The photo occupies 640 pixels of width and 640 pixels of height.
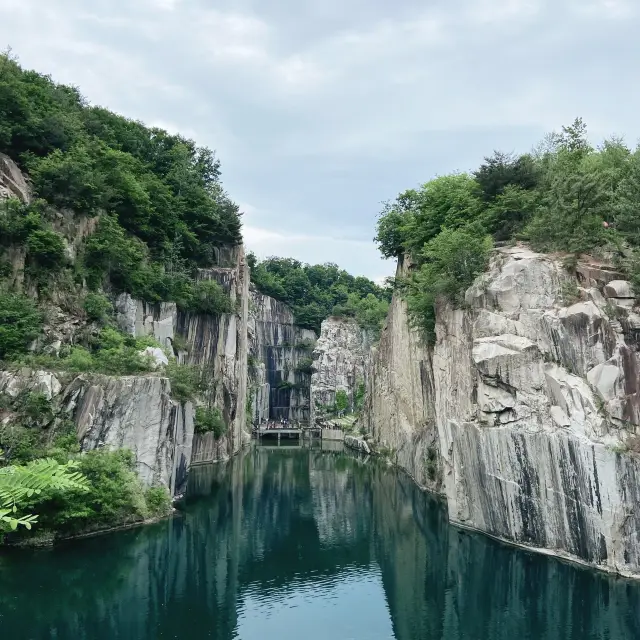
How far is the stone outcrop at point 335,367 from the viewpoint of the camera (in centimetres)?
6156

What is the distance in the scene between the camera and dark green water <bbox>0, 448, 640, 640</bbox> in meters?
13.3

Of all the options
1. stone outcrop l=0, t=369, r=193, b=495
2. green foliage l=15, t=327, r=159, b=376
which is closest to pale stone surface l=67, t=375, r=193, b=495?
stone outcrop l=0, t=369, r=193, b=495

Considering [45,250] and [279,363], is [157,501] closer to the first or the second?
[45,250]

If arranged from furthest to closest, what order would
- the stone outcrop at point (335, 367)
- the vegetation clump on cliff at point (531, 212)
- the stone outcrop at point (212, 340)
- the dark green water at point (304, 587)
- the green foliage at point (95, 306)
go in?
1. the stone outcrop at point (335, 367)
2. the stone outcrop at point (212, 340)
3. the green foliage at point (95, 306)
4. the vegetation clump on cliff at point (531, 212)
5. the dark green water at point (304, 587)

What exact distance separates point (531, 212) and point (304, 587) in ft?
54.7

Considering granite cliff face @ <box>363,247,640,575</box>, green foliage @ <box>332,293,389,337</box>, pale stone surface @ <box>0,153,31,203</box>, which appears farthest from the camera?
green foliage @ <box>332,293,389,337</box>

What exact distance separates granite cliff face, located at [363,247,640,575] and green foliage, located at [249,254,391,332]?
144 feet

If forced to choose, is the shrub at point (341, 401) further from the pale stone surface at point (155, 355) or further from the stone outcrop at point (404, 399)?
the pale stone surface at point (155, 355)

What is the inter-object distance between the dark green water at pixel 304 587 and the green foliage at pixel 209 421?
9736 mm

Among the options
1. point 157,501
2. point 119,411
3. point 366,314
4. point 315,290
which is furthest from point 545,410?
point 315,290

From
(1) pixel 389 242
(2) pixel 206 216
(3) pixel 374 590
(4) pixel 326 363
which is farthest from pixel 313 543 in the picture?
(4) pixel 326 363

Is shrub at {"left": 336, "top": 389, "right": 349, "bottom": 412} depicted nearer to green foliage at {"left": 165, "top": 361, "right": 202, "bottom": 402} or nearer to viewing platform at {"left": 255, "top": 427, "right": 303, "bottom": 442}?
viewing platform at {"left": 255, "top": 427, "right": 303, "bottom": 442}

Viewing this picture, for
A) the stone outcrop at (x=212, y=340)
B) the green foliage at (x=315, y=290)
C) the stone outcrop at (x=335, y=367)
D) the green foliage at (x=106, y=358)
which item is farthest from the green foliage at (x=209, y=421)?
the green foliage at (x=315, y=290)

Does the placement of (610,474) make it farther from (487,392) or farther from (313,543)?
(313,543)
